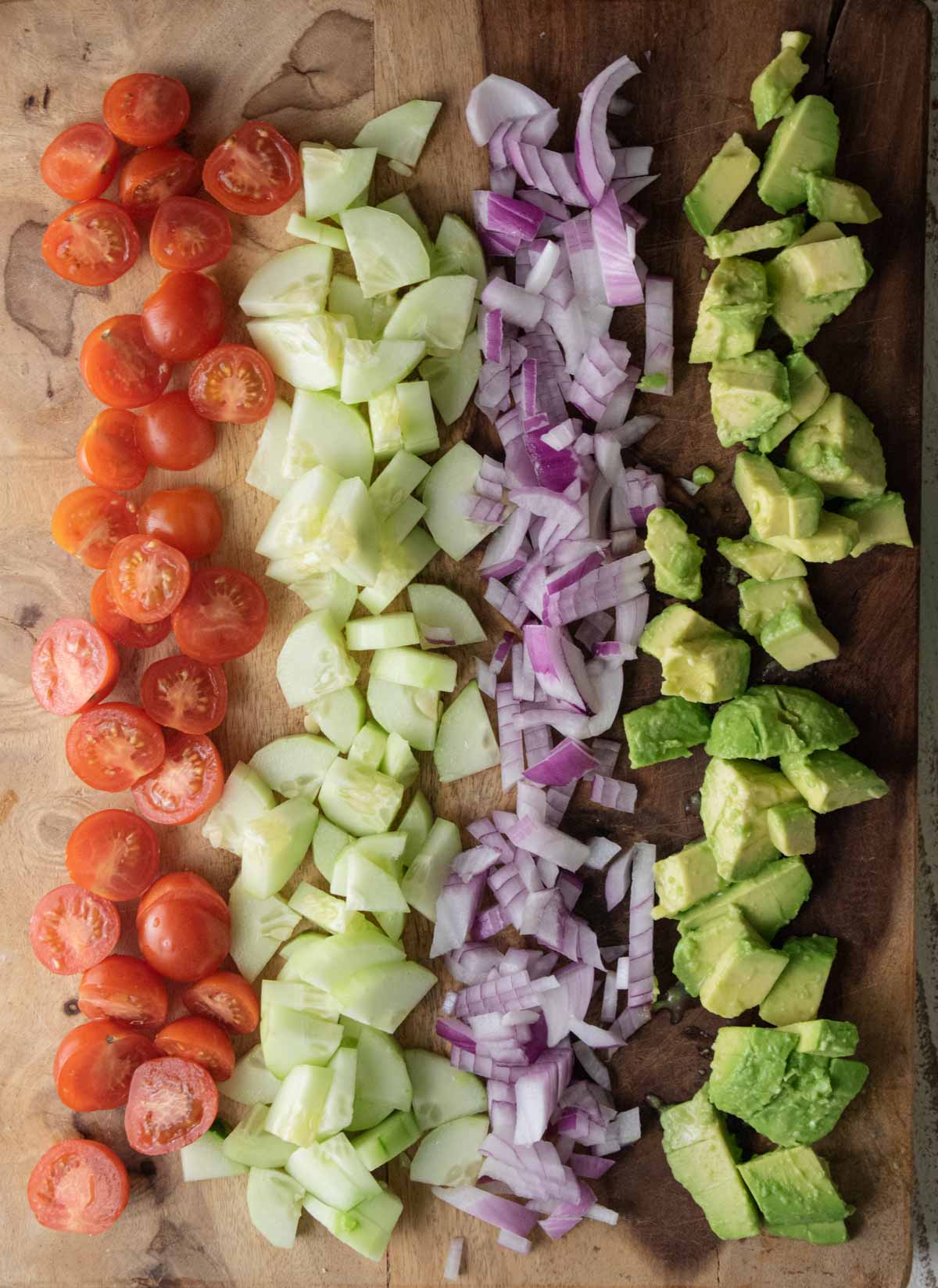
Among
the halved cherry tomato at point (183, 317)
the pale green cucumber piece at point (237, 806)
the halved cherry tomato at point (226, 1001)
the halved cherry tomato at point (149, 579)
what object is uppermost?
the halved cherry tomato at point (183, 317)

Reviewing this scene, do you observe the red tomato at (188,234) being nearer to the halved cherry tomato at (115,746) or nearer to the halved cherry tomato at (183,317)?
the halved cherry tomato at (183,317)

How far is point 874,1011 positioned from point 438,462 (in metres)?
1.50

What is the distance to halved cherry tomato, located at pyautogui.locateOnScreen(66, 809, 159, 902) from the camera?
2.31 metres

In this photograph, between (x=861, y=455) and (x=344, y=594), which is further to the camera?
(x=344, y=594)

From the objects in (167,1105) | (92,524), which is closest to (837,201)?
(92,524)

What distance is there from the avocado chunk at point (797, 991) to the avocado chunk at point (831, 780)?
319mm

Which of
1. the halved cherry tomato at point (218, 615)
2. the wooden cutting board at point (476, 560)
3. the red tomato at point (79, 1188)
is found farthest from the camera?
the red tomato at point (79, 1188)

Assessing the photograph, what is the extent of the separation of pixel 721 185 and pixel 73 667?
67.2 inches

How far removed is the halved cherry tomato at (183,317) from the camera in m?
2.23

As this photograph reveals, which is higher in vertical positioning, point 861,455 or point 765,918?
point 861,455

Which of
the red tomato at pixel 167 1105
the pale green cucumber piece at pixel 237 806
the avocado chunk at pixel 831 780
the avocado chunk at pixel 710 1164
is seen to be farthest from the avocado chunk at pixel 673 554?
the red tomato at pixel 167 1105

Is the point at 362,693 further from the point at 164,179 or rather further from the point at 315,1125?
the point at 164,179

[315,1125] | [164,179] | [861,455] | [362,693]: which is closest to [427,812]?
[362,693]

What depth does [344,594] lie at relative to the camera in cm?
231
